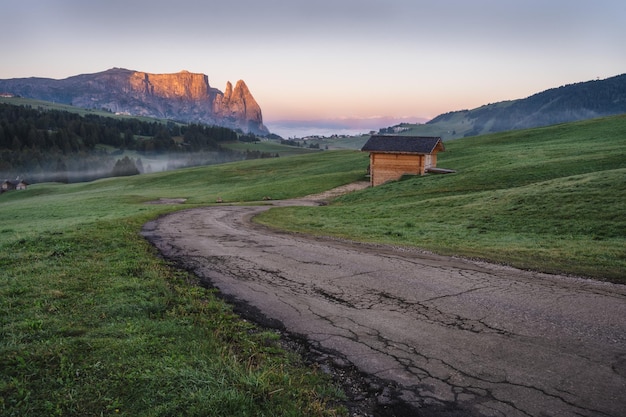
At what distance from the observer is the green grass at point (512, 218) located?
1312cm

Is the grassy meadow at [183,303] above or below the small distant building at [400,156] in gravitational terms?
below

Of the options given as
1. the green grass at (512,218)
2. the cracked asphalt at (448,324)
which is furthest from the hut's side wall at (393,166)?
the cracked asphalt at (448,324)

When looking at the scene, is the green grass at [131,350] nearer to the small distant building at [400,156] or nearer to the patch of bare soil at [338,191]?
the patch of bare soil at [338,191]

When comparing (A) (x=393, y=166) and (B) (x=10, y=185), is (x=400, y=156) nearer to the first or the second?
(A) (x=393, y=166)

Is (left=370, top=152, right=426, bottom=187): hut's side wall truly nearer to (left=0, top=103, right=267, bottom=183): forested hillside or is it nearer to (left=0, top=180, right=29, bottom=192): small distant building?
(left=0, top=180, right=29, bottom=192): small distant building

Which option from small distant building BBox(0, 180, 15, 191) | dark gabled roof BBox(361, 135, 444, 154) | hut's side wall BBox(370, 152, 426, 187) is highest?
dark gabled roof BBox(361, 135, 444, 154)

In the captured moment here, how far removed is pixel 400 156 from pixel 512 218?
95.1ft

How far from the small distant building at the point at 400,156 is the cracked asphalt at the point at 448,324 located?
34.9m

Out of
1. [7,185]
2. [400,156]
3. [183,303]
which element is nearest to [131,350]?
[183,303]

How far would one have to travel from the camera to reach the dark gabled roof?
155ft

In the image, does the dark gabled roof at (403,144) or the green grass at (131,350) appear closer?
the green grass at (131,350)

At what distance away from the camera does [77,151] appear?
152 metres

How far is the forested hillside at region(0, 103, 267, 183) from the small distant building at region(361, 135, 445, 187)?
104790 millimetres

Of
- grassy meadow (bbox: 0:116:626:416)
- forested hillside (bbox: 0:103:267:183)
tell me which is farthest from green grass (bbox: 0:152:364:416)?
forested hillside (bbox: 0:103:267:183)
